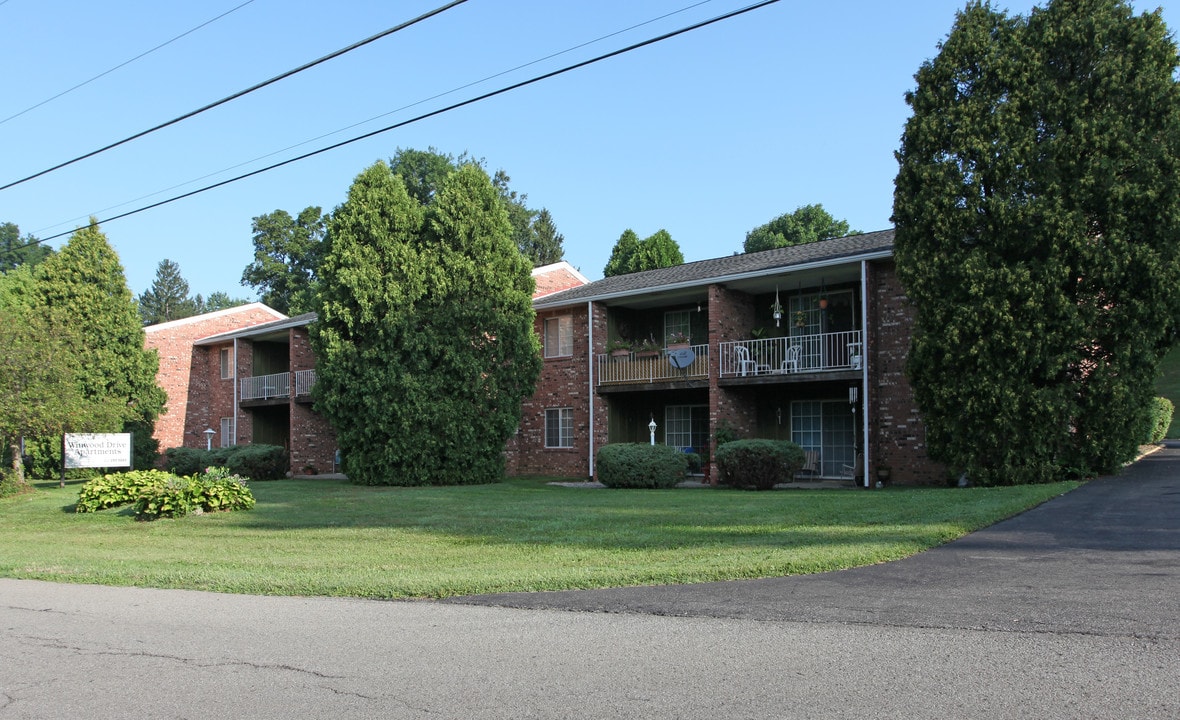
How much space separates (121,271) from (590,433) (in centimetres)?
1715

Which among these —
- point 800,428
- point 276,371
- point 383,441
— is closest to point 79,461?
point 383,441

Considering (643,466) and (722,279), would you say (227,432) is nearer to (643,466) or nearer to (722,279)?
(643,466)

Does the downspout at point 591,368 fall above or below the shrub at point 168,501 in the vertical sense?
above

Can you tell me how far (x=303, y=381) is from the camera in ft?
101

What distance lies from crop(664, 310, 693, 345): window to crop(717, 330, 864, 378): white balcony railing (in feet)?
9.76

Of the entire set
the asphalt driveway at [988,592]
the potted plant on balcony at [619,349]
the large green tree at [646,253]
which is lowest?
the asphalt driveway at [988,592]

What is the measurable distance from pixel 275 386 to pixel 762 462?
21.2 m

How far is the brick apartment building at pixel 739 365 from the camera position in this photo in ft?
64.2

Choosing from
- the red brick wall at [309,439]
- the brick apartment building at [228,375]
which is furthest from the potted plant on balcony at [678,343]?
the red brick wall at [309,439]

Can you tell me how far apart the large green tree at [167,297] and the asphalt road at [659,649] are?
11322 cm

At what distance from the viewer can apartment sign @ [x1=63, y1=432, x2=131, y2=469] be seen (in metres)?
21.3

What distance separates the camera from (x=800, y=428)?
906 inches

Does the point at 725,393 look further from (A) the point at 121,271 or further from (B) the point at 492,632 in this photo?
(A) the point at 121,271

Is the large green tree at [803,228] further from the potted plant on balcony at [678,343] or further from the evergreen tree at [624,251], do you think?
the potted plant on balcony at [678,343]
